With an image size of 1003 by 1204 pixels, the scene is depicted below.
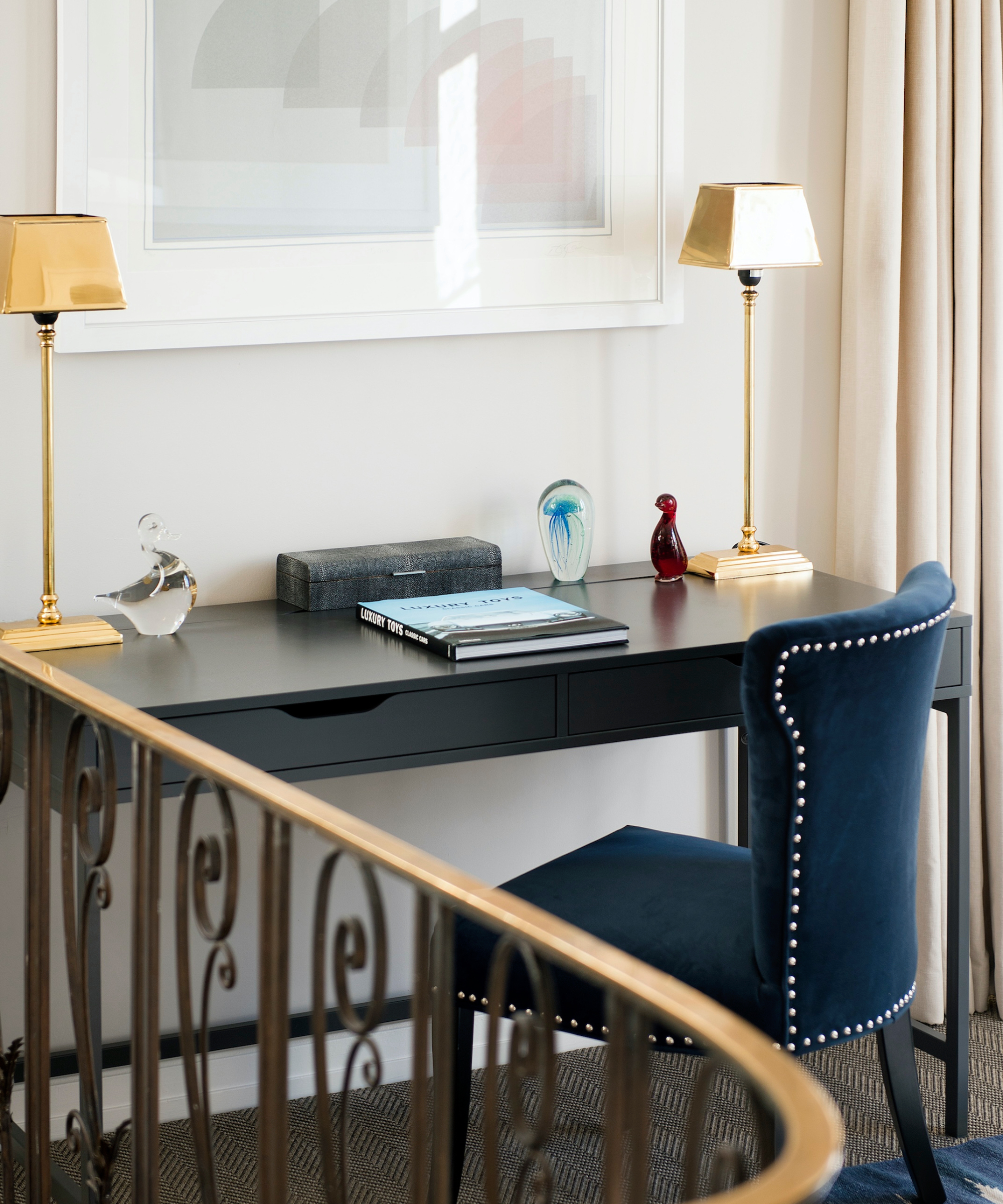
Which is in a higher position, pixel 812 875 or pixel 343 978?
pixel 343 978

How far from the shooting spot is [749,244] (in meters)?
2.54

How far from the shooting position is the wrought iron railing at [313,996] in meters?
0.84

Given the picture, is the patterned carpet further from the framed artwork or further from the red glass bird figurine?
the framed artwork

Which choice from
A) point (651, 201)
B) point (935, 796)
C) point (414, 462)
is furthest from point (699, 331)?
point (935, 796)

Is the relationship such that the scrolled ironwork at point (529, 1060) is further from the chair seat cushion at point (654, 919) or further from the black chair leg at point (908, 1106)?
the black chair leg at point (908, 1106)

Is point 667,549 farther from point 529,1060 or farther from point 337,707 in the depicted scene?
point 529,1060

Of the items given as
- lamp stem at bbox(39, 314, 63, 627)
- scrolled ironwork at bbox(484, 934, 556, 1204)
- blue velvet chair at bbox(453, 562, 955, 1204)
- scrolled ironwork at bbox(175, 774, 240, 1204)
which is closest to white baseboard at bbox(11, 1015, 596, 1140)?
blue velvet chair at bbox(453, 562, 955, 1204)

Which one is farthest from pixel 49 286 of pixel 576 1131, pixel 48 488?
pixel 576 1131

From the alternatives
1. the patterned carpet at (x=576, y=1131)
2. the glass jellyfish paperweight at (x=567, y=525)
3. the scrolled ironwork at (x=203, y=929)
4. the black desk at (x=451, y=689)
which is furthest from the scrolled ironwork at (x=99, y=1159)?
the glass jellyfish paperweight at (x=567, y=525)

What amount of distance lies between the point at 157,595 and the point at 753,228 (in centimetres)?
118

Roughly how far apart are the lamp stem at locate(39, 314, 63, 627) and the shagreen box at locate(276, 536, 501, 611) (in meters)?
0.41

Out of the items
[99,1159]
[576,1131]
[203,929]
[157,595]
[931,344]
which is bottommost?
[576,1131]

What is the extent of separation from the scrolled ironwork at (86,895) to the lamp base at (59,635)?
50cm

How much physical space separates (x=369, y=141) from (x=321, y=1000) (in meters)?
1.69
